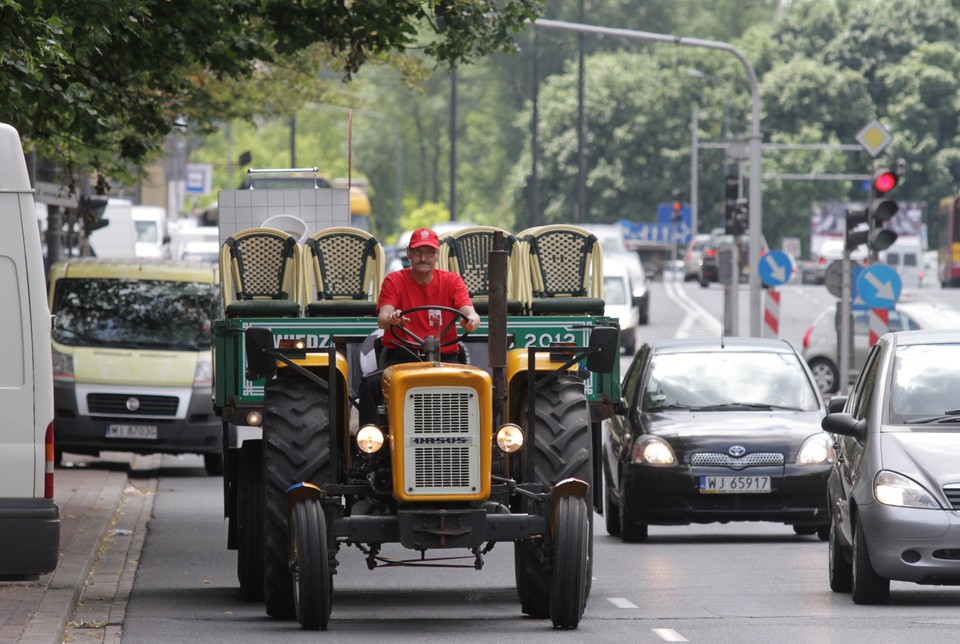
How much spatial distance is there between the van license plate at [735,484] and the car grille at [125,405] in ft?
24.4

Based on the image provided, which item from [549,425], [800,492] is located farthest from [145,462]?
[549,425]

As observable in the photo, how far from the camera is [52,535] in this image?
9.95 m

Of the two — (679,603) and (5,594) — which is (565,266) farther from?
(5,594)

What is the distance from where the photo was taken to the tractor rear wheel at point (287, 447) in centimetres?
1048

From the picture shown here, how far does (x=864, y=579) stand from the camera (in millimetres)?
11531

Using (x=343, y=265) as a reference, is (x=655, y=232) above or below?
below

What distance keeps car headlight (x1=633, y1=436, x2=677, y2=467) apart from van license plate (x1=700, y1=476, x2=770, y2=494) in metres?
0.29

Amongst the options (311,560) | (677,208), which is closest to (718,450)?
(311,560)

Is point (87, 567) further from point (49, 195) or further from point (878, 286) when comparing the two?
point (878, 286)

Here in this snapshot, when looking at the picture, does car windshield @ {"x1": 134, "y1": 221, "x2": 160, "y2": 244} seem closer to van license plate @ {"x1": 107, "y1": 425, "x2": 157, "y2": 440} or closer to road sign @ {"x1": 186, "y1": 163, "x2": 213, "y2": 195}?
road sign @ {"x1": 186, "y1": 163, "x2": 213, "y2": 195}

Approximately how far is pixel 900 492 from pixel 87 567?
5060 mm

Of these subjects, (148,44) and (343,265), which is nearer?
(343,265)

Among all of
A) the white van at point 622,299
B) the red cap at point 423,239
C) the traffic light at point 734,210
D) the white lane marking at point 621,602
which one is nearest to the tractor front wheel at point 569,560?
the white lane marking at point 621,602

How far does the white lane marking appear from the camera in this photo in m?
11.8
